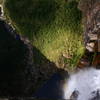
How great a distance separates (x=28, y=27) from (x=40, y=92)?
15.8ft

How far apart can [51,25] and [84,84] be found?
482 centimetres

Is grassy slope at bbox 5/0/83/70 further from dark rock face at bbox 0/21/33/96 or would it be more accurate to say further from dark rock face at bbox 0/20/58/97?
dark rock face at bbox 0/21/33/96

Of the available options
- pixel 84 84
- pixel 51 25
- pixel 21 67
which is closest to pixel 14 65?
pixel 21 67

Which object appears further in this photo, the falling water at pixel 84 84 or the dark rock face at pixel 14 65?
the dark rock face at pixel 14 65

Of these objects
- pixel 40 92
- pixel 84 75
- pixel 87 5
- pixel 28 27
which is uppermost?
pixel 87 5

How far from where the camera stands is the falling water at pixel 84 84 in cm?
2546

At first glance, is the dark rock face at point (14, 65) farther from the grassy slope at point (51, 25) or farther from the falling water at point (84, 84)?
the falling water at point (84, 84)

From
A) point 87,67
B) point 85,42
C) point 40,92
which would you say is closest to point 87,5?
point 85,42

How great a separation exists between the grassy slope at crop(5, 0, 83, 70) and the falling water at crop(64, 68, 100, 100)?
1.04m

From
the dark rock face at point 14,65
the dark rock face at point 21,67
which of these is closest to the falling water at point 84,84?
the dark rock face at point 21,67

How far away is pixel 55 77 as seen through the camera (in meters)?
29.6

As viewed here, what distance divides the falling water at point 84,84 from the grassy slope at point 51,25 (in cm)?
104

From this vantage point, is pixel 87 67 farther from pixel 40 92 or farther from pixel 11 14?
pixel 11 14

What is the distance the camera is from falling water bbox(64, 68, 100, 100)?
25.5m
